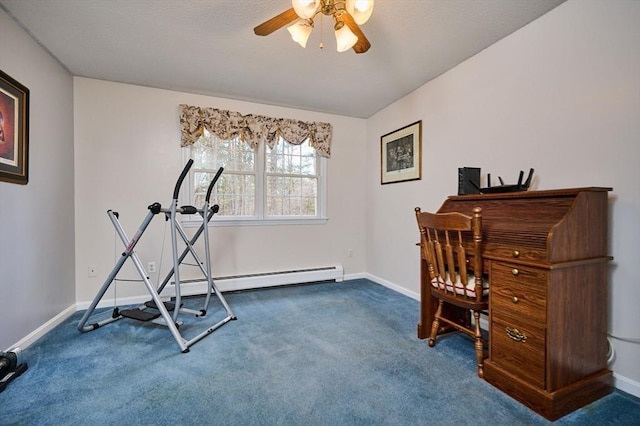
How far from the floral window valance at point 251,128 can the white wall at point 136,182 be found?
13cm

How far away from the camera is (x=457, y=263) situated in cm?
190

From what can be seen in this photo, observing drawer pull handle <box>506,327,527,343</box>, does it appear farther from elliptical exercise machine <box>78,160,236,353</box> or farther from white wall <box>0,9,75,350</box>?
white wall <box>0,9,75,350</box>

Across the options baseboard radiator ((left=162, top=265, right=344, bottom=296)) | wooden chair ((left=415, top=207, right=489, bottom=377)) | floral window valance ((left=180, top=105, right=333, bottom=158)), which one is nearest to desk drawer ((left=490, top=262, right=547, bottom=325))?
wooden chair ((left=415, top=207, right=489, bottom=377))

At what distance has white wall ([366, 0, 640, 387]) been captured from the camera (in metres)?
1.57

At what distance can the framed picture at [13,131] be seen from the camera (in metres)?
1.88

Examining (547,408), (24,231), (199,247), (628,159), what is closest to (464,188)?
(628,159)

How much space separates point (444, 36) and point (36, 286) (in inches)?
150

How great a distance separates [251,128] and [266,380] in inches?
112

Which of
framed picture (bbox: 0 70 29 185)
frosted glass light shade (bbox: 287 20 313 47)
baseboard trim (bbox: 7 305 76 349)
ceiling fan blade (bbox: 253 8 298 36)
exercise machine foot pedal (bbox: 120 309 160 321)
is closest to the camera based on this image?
ceiling fan blade (bbox: 253 8 298 36)

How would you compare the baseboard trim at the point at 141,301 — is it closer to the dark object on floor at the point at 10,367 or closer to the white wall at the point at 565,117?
the white wall at the point at 565,117

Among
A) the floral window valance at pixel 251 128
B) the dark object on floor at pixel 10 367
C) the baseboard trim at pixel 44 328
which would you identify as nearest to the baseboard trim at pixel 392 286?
the floral window valance at pixel 251 128

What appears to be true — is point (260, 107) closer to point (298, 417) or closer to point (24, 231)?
point (24, 231)

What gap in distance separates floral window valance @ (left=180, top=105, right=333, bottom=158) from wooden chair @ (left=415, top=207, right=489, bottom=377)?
2.29 m

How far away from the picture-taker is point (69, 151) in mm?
2777
